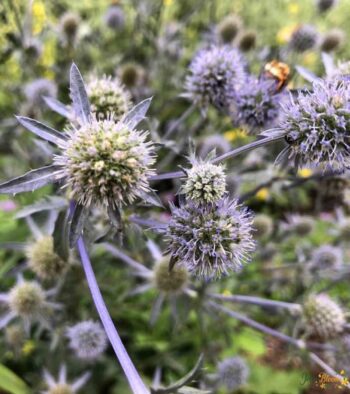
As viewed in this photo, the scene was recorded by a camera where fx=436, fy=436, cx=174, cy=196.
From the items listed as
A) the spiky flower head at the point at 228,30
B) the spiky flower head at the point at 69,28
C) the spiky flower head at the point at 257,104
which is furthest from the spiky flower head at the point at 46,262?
the spiky flower head at the point at 228,30

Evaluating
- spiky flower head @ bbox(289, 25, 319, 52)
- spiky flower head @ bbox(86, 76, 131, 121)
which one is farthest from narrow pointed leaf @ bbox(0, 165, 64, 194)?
spiky flower head @ bbox(289, 25, 319, 52)

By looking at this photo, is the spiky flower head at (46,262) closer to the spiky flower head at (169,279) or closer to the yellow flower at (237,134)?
the spiky flower head at (169,279)

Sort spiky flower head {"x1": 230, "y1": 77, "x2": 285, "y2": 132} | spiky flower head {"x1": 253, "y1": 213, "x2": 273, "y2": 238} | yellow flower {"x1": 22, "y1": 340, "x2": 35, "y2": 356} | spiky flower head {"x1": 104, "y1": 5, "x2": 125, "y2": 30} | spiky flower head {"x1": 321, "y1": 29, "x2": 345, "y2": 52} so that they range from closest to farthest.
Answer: spiky flower head {"x1": 230, "y1": 77, "x2": 285, "y2": 132} < yellow flower {"x1": 22, "y1": 340, "x2": 35, "y2": 356} < spiky flower head {"x1": 253, "y1": 213, "x2": 273, "y2": 238} < spiky flower head {"x1": 321, "y1": 29, "x2": 345, "y2": 52} < spiky flower head {"x1": 104, "y1": 5, "x2": 125, "y2": 30}

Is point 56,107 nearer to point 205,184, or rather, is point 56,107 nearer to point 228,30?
point 205,184

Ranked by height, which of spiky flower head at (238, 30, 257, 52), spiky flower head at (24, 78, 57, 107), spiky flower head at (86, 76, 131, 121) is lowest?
spiky flower head at (86, 76, 131, 121)

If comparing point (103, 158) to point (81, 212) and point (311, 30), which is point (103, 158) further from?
point (311, 30)

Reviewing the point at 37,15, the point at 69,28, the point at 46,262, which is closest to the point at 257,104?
the point at 46,262

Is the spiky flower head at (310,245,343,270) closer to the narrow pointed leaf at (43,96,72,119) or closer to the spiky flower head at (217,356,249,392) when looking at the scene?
the spiky flower head at (217,356,249,392)

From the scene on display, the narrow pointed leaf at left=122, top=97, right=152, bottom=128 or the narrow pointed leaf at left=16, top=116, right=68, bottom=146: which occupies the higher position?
the narrow pointed leaf at left=122, top=97, right=152, bottom=128
